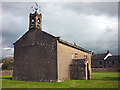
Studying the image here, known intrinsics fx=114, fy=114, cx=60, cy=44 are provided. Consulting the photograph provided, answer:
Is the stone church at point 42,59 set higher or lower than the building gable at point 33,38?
lower

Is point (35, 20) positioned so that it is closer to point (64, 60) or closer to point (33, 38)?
point (33, 38)

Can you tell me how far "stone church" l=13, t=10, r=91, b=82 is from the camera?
1691 cm

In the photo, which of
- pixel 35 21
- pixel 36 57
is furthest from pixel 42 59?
pixel 35 21

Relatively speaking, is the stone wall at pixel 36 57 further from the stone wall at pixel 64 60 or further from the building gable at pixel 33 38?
the stone wall at pixel 64 60

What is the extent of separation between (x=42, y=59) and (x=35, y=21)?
21.8 ft

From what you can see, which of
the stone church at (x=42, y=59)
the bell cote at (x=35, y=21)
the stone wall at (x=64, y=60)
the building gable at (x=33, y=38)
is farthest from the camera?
the bell cote at (x=35, y=21)

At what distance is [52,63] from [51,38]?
12.4ft

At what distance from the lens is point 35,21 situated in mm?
19453

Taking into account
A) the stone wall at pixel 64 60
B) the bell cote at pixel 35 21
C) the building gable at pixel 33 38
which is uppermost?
the bell cote at pixel 35 21

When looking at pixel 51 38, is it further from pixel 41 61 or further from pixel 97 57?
pixel 97 57

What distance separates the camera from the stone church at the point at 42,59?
16906 millimetres

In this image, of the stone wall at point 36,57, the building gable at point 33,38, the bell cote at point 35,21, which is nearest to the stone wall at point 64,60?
the stone wall at point 36,57

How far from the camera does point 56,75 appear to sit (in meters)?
16.3

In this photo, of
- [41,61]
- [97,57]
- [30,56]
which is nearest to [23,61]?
[30,56]
